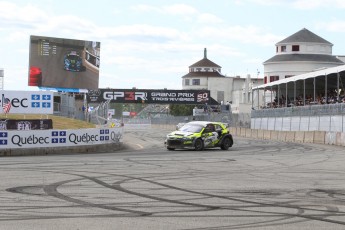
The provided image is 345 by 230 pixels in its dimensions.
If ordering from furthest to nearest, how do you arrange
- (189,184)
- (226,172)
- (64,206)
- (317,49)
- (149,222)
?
(317,49) < (226,172) < (189,184) < (64,206) < (149,222)

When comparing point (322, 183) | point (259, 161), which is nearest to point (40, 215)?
point (322, 183)

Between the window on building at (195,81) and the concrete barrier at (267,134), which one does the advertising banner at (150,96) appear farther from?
the window on building at (195,81)

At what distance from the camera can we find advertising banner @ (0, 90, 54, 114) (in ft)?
117

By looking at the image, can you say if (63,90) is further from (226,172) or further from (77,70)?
(226,172)

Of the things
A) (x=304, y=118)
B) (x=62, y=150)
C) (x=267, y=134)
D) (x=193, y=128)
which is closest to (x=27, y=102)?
(x=62, y=150)

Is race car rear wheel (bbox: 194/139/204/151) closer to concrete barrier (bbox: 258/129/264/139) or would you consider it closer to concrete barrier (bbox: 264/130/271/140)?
concrete barrier (bbox: 264/130/271/140)

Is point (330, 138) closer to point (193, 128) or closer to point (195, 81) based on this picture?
point (193, 128)

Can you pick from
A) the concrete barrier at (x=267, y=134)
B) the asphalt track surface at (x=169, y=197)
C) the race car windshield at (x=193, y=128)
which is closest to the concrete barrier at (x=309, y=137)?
the concrete barrier at (x=267, y=134)

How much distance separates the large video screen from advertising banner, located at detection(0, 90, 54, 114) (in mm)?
15318

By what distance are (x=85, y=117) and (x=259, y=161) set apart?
1319 inches

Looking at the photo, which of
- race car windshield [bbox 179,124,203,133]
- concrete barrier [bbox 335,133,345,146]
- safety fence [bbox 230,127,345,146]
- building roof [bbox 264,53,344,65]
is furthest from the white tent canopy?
building roof [bbox 264,53,344,65]

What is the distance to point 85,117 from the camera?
2165 inches

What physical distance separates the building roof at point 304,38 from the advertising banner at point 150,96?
13.4 metres

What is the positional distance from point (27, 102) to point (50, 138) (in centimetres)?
820
